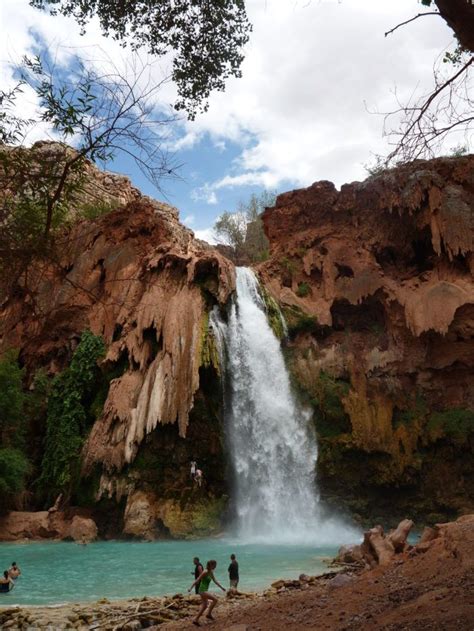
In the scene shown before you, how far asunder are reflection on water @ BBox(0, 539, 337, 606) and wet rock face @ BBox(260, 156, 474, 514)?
560cm

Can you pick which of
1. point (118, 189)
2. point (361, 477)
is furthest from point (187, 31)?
point (118, 189)

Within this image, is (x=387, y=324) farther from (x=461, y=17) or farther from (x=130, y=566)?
(x=461, y=17)

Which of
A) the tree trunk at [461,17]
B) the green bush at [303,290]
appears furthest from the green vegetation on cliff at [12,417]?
the tree trunk at [461,17]

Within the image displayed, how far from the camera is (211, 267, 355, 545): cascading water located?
18.0 m

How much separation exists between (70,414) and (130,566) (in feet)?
28.1

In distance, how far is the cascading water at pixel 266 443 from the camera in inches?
708

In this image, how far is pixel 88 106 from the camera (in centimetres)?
423

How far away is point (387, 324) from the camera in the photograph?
22.1m

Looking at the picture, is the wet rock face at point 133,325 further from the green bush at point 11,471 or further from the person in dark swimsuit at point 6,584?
the person in dark swimsuit at point 6,584

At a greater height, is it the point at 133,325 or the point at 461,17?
the point at 133,325

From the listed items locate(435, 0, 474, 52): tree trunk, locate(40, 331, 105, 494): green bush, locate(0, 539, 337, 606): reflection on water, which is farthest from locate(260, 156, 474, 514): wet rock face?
locate(435, 0, 474, 52): tree trunk

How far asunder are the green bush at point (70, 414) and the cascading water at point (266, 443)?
533 cm

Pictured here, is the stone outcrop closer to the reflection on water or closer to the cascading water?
the reflection on water

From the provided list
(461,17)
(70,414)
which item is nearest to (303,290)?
(70,414)
